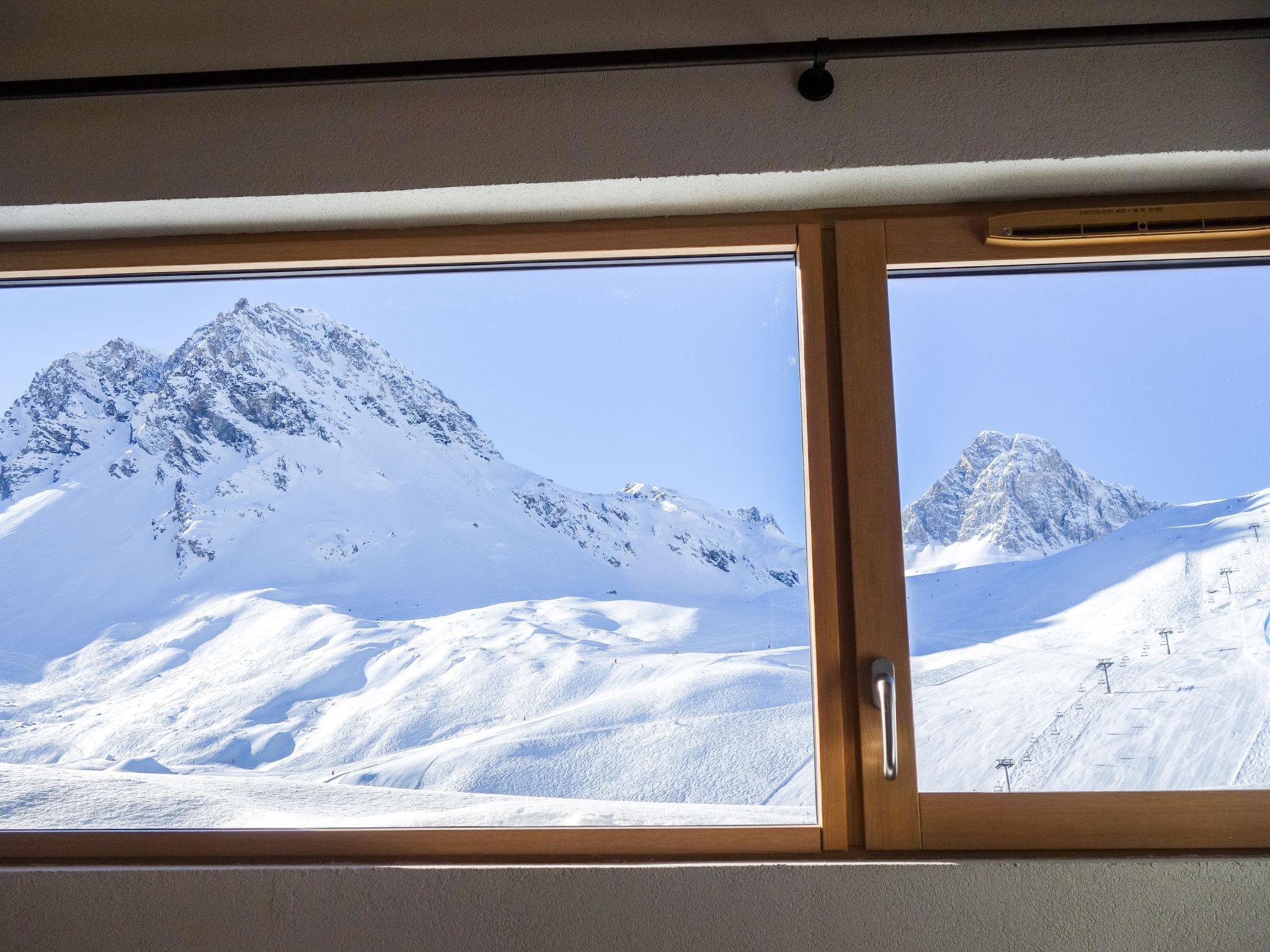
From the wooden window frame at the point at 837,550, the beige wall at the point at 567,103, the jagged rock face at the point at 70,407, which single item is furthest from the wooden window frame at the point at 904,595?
the jagged rock face at the point at 70,407

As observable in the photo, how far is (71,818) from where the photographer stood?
126cm

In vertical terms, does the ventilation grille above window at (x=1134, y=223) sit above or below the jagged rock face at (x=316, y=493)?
above

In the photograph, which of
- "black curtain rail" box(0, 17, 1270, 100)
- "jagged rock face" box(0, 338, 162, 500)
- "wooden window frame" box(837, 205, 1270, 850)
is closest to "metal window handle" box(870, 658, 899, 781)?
"wooden window frame" box(837, 205, 1270, 850)

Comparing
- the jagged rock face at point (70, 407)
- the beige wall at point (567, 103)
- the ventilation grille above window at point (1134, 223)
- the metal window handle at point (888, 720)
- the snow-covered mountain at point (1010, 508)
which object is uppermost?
the beige wall at point (567, 103)

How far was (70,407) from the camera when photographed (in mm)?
1408

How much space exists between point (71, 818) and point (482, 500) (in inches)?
32.4

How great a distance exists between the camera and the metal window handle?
1.15m

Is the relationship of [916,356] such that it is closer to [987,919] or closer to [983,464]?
[983,464]

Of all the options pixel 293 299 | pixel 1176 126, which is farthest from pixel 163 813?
pixel 1176 126

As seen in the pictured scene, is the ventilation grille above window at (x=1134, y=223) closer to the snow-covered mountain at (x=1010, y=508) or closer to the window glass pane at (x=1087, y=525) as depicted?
the window glass pane at (x=1087, y=525)

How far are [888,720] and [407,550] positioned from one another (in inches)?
32.0

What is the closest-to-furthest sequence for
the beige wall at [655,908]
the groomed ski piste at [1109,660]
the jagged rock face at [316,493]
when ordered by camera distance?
the beige wall at [655,908], the groomed ski piste at [1109,660], the jagged rock face at [316,493]

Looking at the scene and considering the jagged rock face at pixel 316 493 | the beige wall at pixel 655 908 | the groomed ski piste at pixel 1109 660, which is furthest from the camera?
the jagged rock face at pixel 316 493

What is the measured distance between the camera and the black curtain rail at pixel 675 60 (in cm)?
114
